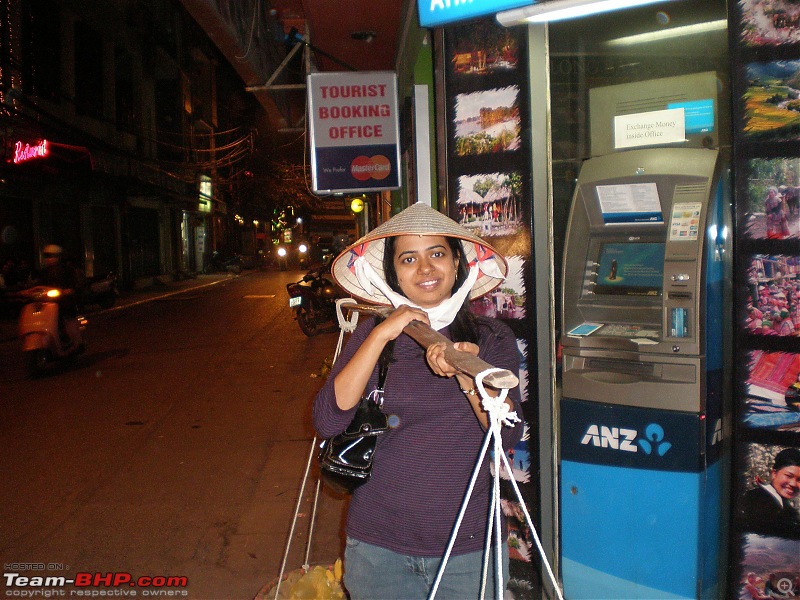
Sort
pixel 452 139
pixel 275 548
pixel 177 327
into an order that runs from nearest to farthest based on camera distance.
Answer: pixel 452 139 < pixel 275 548 < pixel 177 327

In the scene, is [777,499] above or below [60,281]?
below

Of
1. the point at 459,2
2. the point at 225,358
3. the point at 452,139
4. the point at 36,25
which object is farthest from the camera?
the point at 36,25

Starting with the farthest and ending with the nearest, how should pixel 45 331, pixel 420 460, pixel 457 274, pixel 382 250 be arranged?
pixel 45 331, pixel 382 250, pixel 457 274, pixel 420 460

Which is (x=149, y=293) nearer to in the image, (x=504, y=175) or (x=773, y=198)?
(x=504, y=175)

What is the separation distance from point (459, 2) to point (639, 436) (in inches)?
83.0

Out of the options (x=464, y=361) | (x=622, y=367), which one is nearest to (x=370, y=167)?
(x=622, y=367)

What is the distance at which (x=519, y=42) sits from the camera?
3.14 m

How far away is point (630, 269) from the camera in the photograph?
307cm

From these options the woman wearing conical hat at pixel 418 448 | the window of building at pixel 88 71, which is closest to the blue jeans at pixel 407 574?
the woman wearing conical hat at pixel 418 448

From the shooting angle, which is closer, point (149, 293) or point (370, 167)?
point (370, 167)

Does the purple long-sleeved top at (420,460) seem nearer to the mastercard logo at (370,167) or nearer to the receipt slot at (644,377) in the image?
the receipt slot at (644,377)

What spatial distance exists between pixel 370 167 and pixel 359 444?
4.58 meters

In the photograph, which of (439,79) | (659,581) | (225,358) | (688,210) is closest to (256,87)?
(225,358)

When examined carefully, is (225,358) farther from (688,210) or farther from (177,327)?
(688,210)
